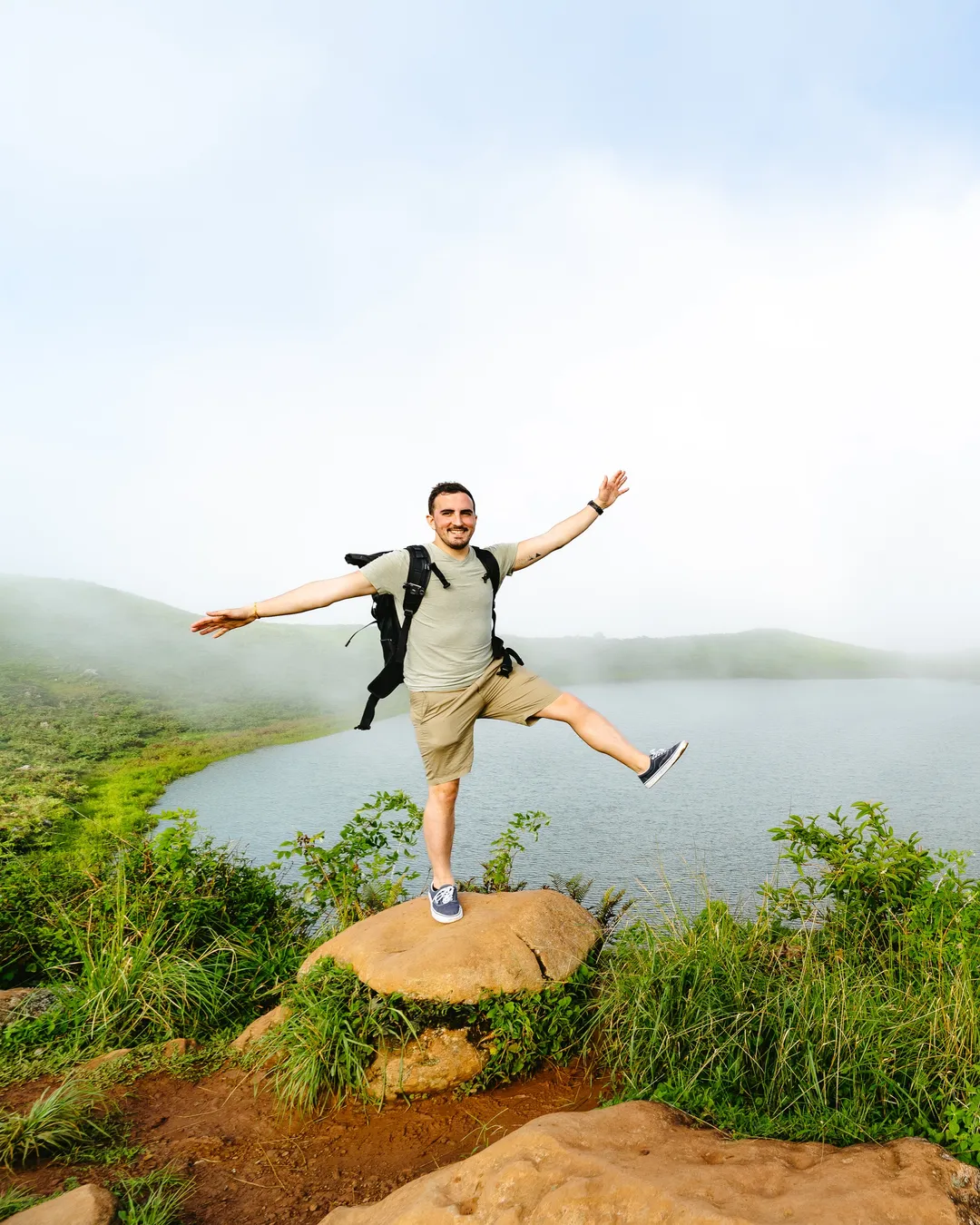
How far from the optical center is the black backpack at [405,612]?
5.29 meters

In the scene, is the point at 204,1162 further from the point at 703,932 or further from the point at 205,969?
the point at 703,932

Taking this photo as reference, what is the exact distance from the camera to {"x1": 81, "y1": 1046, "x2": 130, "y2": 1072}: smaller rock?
16.4 feet

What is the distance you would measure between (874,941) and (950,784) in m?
10.1

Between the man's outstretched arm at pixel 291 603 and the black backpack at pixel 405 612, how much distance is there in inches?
9.1

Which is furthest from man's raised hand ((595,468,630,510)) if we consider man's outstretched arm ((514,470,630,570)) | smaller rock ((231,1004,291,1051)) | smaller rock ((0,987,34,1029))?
smaller rock ((0,987,34,1029))

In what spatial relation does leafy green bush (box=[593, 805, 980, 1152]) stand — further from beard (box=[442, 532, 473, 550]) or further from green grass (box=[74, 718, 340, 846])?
green grass (box=[74, 718, 340, 846])

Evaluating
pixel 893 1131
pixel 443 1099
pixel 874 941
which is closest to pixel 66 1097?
pixel 443 1099

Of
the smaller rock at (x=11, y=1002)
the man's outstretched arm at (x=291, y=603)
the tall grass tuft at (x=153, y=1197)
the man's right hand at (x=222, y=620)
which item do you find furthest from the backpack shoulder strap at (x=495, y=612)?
the smaller rock at (x=11, y=1002)

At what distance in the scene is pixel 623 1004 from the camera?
476 centimetres

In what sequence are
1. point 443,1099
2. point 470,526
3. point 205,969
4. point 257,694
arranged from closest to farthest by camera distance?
1. point 443,1099
2. point 470,526
3. point 205,969
4. point 257,694

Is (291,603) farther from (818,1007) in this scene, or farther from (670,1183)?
(818,1007)

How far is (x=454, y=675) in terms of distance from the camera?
5.40 metres

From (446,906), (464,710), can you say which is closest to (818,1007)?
(446,906)

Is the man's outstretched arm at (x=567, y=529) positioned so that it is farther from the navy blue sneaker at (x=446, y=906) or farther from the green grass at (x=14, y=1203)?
the green grass at (x=14, y=1203)
